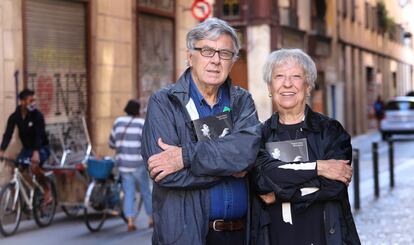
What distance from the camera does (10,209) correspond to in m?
10.5

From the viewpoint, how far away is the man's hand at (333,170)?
4.05 meters

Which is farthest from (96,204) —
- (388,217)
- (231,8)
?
(231,8)

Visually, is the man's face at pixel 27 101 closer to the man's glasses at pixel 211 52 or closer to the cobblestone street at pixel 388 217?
the cobblestone street at pixel 388 217

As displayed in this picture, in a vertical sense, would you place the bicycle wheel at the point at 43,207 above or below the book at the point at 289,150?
below

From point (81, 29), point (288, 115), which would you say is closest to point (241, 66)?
point (81, 29)

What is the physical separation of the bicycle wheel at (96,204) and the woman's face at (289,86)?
22.5 ft

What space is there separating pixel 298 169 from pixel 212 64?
0.67m

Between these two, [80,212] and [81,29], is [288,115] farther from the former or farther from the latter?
[81,29]

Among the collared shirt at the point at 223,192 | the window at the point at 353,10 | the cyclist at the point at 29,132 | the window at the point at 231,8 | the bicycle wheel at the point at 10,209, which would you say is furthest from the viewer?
the window at the point at 353,10

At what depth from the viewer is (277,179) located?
4.05 meters

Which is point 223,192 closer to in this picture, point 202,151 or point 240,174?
point 240,174

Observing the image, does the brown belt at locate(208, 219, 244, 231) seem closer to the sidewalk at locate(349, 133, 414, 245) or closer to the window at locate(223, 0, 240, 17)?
the sidewalk at locate(349, 133, 414, 245)

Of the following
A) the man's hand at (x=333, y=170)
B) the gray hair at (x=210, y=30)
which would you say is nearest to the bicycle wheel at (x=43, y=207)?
the gray hair at (x=210, y=30)

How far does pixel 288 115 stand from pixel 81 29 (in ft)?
32.2
